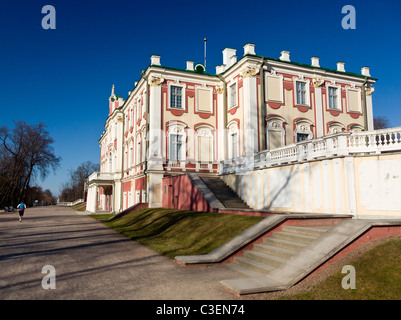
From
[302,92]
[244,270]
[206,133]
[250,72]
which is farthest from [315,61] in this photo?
[244,270]

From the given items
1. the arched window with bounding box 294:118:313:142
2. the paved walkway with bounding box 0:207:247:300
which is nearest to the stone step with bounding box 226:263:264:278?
A: the paved walkway with bounding box 0:207:247:300

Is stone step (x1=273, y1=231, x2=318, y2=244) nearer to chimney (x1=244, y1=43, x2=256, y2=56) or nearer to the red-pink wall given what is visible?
the red-pink wall

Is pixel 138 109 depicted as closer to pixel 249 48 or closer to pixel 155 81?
pixel 155 81

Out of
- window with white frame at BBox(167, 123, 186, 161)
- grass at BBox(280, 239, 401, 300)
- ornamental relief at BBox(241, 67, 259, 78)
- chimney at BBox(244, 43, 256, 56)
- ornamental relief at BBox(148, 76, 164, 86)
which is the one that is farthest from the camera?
window with white frame at BBox(167, 123, 186, 161)

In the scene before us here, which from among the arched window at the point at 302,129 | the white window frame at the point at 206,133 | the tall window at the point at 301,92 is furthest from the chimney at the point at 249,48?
the white window frame at the point at 206,133

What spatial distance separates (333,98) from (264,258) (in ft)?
76.8

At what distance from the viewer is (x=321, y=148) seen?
47.0 ft

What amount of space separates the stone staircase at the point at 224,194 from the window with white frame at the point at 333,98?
41.0ft

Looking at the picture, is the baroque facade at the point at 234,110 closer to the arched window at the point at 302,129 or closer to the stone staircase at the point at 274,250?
the arched window at the point at 302,129

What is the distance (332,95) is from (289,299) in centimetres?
2546

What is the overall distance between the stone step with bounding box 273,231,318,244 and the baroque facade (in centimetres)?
1425

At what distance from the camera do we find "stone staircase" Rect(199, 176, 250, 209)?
19.3 meters
